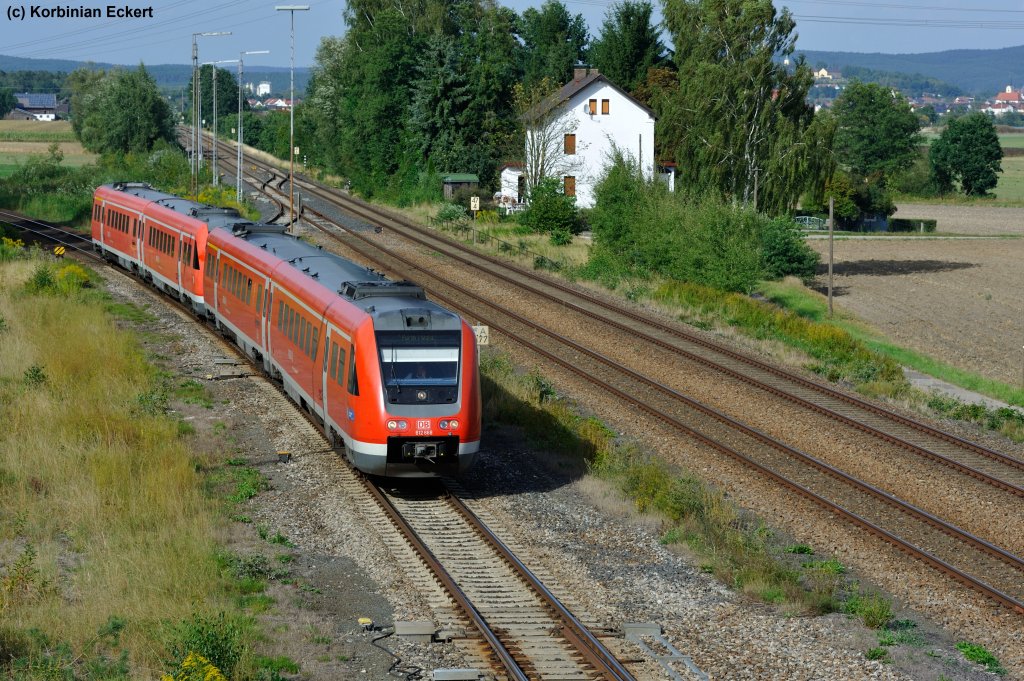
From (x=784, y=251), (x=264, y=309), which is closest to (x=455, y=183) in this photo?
(x=784, y=251)

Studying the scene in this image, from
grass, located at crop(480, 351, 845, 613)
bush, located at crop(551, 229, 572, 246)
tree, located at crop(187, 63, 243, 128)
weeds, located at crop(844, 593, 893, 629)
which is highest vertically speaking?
tree, located at crop(187, 63, 243, 128)

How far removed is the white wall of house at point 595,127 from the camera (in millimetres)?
72562

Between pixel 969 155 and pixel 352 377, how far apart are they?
382ft

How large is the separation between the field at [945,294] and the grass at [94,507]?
75.7ft

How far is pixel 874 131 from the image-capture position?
12394 centimetres

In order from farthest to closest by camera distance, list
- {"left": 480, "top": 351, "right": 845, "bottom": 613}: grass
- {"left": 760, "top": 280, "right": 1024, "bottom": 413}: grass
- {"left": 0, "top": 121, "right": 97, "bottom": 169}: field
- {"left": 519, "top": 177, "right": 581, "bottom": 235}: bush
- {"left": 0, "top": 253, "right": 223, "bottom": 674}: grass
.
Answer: {"left": 0, "top": 121, "right": 97, "bottom": 169}: field
{"left": 519, "top": 177, "right": 581, "bottom": 235}: bush
{"left": 760, "top": 280, "right": 1024, "bottom": 413}: grass
{"left": 480, "top": 351, "right": 845, "bottom": 613}: grass
{"left": 0, "top": 253, "right": 223, "bottom": 674}: grass

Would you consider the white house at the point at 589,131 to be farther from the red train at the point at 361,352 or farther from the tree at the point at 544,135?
the red train at the point at 361,352

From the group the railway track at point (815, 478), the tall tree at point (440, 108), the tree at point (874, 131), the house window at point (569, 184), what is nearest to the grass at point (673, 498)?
the railway track at point (815, 478)

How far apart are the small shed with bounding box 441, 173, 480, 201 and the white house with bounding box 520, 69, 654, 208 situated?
2797 millimetres

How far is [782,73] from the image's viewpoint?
181 ft

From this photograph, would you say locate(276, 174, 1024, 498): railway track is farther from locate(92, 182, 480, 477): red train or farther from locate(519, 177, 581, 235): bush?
locate(519, 177, 581, 235): bush

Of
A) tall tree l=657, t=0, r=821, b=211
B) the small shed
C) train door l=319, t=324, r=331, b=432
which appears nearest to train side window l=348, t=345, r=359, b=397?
train door l=319, t=324, r=331, b=432

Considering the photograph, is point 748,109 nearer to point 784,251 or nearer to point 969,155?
point 784,251

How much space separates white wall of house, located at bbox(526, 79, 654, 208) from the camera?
72.6m
